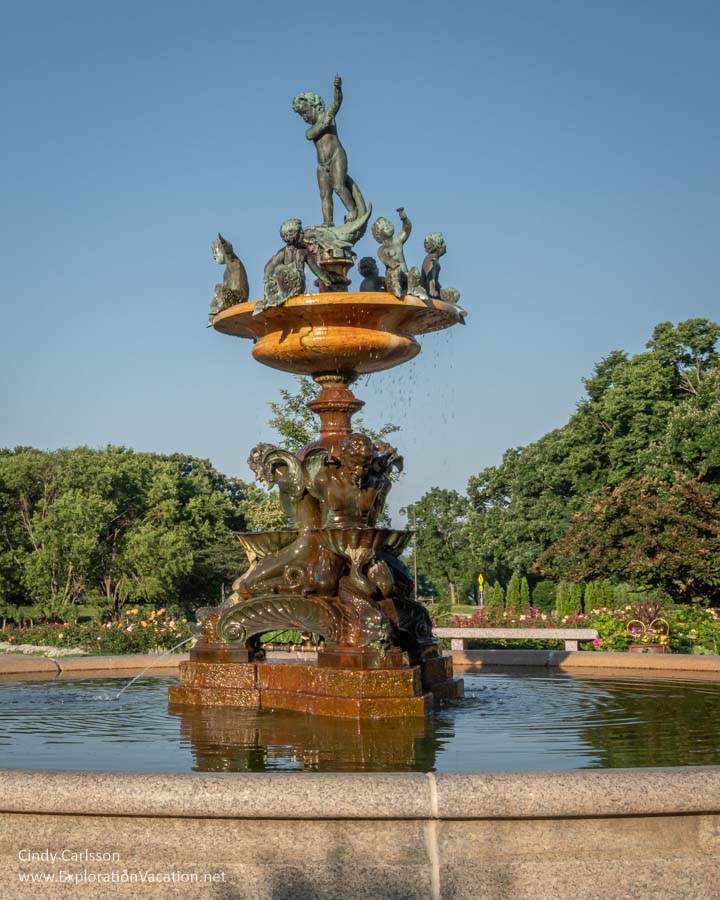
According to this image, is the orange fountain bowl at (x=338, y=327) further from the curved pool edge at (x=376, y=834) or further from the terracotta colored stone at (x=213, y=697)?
the curved pool edge at (x=376, y=834)

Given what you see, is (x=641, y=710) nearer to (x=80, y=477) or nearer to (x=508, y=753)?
(x=508, y=753)

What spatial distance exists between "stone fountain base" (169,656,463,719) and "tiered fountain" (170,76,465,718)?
0.04 feet

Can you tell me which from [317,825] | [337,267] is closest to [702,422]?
[337,267]

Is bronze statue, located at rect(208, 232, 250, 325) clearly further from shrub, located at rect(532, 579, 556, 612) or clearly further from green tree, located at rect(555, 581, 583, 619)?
→ shrub, located at rect(532, 579, 556, 612)

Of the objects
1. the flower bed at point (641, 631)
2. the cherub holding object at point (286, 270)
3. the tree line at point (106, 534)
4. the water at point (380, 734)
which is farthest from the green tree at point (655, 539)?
the tree line at point (106, 534)

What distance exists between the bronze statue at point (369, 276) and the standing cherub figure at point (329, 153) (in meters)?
0.76

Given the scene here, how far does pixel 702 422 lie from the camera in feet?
119

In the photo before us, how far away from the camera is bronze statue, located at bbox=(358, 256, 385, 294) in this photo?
37.1 ft

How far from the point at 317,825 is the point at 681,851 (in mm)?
1481

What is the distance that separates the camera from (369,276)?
448 inches

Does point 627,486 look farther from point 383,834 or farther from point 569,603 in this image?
point 383,834

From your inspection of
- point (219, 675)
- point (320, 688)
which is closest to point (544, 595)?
point (219, 675)

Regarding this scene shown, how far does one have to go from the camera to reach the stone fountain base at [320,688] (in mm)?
8266

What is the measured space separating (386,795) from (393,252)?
6.62 metres
